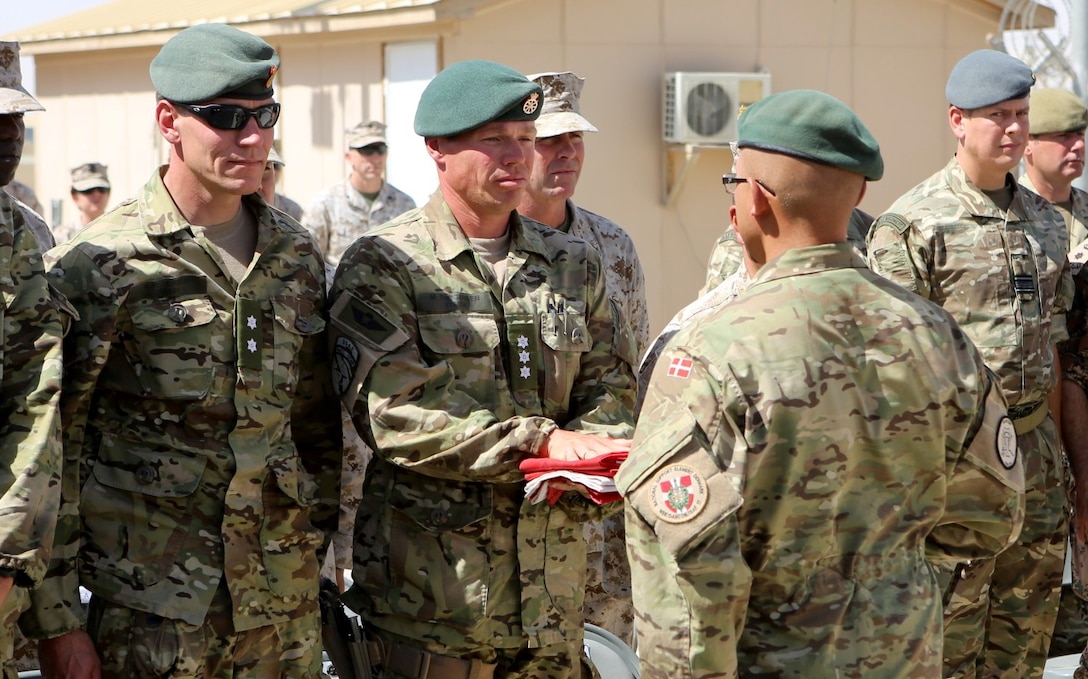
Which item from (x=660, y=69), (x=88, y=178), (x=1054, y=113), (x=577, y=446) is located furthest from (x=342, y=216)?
(x=577, y=446)

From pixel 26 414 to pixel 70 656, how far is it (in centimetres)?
64

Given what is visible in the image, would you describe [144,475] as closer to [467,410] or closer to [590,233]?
[467,410]

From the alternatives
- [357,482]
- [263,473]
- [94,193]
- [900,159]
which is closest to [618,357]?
[263,473]

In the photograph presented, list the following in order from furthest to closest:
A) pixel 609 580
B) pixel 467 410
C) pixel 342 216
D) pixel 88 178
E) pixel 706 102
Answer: pixel 706 102
pixel 88 178
pixel 342 216
pixel 609 580
pixel 467 410

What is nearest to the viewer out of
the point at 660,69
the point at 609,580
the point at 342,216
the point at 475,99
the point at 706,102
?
the point at 475,99

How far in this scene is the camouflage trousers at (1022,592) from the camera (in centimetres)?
540

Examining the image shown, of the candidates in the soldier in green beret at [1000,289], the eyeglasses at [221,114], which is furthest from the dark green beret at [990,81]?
the eyeglasses at [221,114]

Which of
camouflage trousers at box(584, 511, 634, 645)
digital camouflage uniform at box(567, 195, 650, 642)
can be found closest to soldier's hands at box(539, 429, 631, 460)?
camouflage trousers at box(584, 511, 634, 645)

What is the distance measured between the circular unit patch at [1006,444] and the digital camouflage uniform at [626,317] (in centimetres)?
283

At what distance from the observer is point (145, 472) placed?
3656 mm

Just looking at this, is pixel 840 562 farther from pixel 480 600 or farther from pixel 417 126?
pixel 417 126

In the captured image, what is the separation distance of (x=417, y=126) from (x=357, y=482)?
116 inches

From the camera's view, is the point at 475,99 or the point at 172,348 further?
the point at 475,99

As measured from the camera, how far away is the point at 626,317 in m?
5.90
